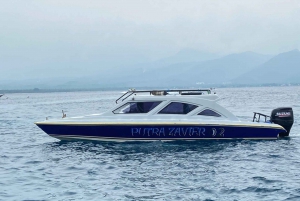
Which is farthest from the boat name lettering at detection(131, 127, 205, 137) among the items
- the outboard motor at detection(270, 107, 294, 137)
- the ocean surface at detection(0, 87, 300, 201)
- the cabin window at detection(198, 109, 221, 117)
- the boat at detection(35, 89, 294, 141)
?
the outboard motor at detection(270, 107, 294, 137)

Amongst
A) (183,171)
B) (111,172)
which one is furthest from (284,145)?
(111,172)

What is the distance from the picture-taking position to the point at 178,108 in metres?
19.2

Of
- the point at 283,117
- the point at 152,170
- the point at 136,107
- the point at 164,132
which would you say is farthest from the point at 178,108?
the point at 152,170

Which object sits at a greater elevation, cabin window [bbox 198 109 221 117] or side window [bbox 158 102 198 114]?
side window [bbox 158 102 198 114]

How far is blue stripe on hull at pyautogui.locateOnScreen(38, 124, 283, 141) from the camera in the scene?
18.6 m

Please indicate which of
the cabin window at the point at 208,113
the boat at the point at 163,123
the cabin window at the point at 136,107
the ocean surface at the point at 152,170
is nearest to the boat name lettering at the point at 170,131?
the boat at the point at 163,123

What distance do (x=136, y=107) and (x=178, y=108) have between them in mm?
1985

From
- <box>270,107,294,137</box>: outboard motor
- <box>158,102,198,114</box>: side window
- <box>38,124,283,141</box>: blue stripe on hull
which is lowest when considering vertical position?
<box>38,124,283,141</box>: blue stripe on hull

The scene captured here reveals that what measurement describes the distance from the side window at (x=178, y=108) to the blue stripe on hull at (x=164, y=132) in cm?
88

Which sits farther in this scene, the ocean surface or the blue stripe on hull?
the blue stripe on hull

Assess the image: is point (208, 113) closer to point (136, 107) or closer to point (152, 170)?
point (136, 107)

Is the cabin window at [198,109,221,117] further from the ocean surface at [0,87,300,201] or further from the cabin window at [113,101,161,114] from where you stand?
the cabin window at [113,101,161,114]

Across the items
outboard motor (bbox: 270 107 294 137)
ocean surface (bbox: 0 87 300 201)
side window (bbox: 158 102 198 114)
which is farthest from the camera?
outboard motor (bbox: 270 107 294 137)

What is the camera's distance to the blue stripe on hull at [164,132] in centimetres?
1856
